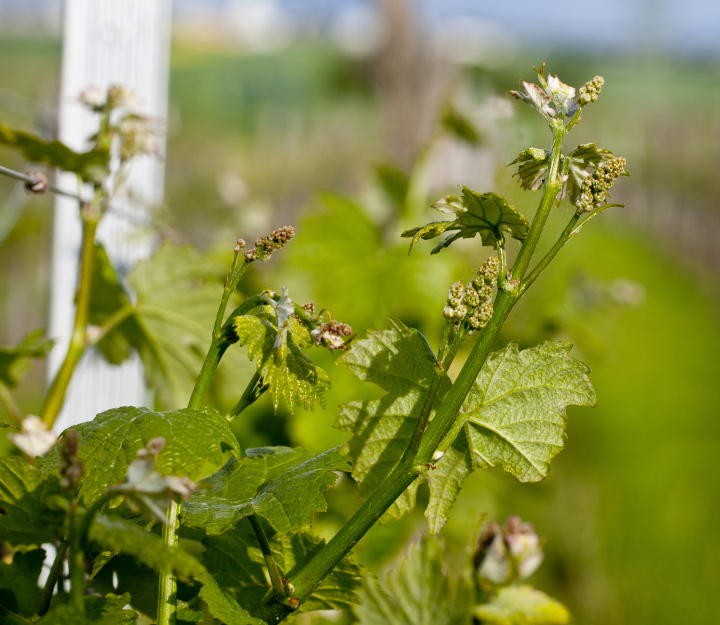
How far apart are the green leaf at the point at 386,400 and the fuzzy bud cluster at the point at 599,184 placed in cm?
12

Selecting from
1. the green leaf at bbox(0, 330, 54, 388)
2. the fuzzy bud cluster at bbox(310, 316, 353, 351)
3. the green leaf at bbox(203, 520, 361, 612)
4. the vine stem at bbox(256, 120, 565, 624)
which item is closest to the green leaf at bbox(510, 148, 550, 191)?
the vine stem at bbox(256, 120, 565, 624)

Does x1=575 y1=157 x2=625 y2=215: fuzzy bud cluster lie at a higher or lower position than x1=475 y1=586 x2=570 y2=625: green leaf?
higher

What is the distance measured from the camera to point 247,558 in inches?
17.9

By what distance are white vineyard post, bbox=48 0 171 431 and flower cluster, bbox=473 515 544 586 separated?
0.54m

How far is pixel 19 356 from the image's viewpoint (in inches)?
26.3

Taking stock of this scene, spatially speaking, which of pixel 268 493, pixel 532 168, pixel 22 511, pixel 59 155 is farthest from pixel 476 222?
pixel 59 155

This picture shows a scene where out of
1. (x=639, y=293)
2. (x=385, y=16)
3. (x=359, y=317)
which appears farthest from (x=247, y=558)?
(x=385, y=16)

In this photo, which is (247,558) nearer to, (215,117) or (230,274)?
(230,274)

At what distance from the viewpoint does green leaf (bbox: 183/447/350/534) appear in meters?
0.36

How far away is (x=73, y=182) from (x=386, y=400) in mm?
912

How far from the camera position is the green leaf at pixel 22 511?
389 mm

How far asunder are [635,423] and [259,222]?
10.3 feet

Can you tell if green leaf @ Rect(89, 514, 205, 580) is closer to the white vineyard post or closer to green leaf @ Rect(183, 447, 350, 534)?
green leaf @ Rect(183, 447, 350, 534)

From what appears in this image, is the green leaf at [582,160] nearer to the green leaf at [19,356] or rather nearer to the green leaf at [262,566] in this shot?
the green leaf at [262,566]
